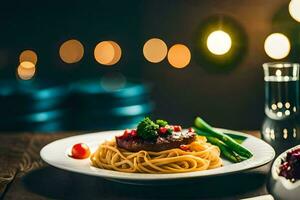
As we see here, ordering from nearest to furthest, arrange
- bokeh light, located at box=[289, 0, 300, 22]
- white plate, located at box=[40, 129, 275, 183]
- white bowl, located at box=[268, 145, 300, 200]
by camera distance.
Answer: white bowl, located at box=[268, 145, 300, 200] → white plate, located at box=[40, 129, 275, 183] → bokeh light, located at box=[289, 0, 300, 22]

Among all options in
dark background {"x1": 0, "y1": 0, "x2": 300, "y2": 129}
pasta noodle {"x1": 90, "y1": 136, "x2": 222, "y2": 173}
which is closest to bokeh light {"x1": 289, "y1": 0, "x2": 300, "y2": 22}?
dark background {"x1": 0, "y1": 0, "x2": 300, "y2": 129}

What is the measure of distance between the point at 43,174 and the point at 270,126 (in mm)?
699

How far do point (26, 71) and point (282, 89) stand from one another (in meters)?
2.28

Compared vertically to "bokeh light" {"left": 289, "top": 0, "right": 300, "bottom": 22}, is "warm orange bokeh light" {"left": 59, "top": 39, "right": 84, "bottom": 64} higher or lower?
lower

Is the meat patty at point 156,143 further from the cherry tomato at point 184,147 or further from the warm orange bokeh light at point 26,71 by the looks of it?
the warm orange bokeh light at point 26,71

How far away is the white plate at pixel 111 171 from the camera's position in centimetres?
164

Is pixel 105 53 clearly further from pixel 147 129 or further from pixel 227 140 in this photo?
pixel 147 129

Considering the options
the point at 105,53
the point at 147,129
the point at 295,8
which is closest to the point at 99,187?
the point at 147,129

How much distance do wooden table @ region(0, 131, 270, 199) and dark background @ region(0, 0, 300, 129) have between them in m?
2.05

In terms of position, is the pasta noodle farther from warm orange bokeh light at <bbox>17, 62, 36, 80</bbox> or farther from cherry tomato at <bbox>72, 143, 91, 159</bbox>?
warm orange bokeh light at <bbox>17, 62, 36, 80</bbox>

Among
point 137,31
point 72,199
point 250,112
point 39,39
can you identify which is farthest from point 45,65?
point 72,199

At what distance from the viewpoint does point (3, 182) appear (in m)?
1.83

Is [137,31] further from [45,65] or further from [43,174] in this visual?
[43,174]

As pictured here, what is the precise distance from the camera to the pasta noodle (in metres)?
1.93
